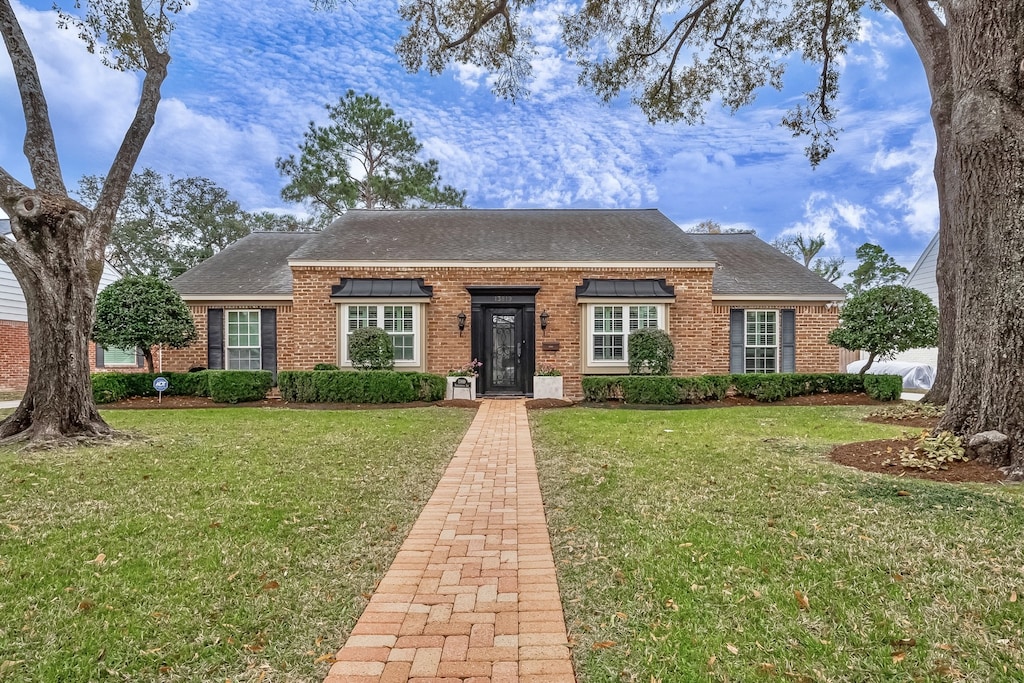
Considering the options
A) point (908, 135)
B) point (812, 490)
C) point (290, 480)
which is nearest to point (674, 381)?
point (812, 490)

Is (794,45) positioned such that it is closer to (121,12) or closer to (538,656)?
(121,12)

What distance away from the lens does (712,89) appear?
46.2ft

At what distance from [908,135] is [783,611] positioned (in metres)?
24.2

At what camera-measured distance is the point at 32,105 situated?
7434 millimetres

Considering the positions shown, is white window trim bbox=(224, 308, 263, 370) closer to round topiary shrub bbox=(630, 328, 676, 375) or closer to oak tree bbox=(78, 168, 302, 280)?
round topiary shrub bbox=(630, 328, 676, 375)

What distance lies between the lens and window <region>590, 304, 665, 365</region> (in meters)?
14.3

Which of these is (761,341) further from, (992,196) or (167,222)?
(167,222)

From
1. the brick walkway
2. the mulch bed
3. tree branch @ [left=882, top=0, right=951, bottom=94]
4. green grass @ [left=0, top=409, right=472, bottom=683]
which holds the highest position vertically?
tree branch @ [left=882, top=0, right=951, bottom=94]

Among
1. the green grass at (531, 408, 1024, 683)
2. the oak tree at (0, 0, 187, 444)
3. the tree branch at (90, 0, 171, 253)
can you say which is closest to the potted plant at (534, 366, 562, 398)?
the green grass at (531, 408, 1024, 683)

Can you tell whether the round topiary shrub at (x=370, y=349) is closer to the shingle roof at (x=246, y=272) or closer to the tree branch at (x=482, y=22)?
the shingle roof at (x=246, y=272)

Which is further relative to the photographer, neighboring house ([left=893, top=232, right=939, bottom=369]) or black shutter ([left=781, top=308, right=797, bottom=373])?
neighboring house ([left=893, top=232, right=939, bottom=369])

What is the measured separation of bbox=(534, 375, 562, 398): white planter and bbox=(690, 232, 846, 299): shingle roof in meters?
5.53

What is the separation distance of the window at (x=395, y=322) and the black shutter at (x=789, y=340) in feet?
34.7

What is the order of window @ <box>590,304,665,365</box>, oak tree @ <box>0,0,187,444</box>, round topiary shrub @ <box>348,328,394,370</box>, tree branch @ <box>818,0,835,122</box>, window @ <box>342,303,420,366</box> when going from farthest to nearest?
window @ <box>590,304,665,365</box> < window @ <box>342,303,420,366</box> < round topiary shrub @ <box>348,328,394,370</box> < tree branch @ <box>818,0,835,122</box> < oak tree @ <box>0,0,187,444</box>
